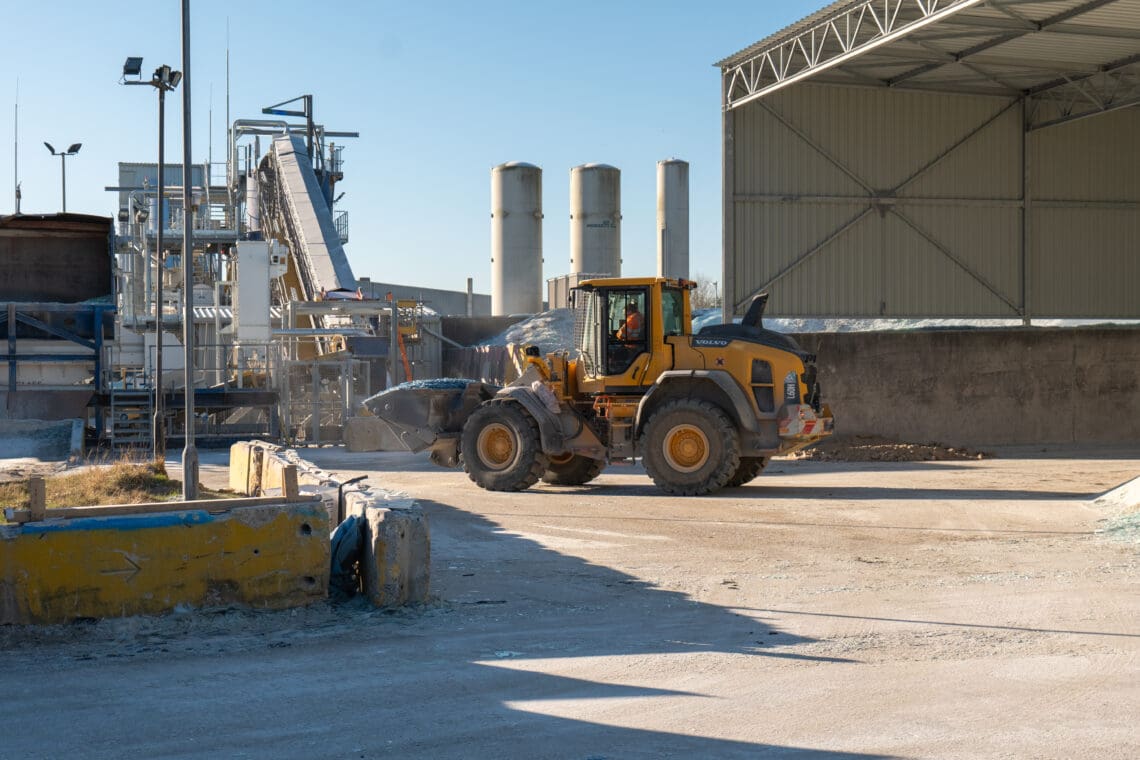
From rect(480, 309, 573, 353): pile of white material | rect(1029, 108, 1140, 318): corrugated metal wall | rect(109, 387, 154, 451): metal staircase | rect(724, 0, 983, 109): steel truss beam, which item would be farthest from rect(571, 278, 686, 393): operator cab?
rect(480, 309, 573, 353): pile of white material

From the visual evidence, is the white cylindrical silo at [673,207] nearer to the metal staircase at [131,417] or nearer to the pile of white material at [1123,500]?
the metal staircase at [131,417]

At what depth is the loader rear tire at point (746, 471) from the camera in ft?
60.8

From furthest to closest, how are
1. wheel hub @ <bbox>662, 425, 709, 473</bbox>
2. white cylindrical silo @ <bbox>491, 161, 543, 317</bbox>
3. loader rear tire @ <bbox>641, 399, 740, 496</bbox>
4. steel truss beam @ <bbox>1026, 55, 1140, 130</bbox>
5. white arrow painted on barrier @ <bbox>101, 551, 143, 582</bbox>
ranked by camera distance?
white cylindrical silo @ <bbox>491, 161, 543, 317</bbox> < steel truss beam @ <bbox>1026, 55, 1140, 130</bbox> < wheel hub @ <bbox>662, 425, 709, 473</bbox> < loader rear tire @ <bbox>641, 399, 740, 496</bbox> < white arrow painted on barrier @ <bbox>101, 551, 143, 582</bbox>

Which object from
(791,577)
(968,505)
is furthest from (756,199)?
(791,577)

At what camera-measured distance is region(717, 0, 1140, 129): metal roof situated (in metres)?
21.4

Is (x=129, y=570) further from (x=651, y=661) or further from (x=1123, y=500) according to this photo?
(x=1123, y=500)

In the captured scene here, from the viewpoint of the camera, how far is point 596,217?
51.3 meters

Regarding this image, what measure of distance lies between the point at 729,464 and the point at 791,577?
20.8ft

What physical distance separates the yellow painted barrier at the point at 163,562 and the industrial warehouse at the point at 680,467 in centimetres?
2

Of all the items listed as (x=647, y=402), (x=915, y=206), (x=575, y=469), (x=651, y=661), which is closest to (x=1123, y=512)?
(x=647, y=402)

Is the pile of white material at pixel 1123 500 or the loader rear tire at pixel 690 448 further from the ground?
the loader rear tire at pixel 690 448

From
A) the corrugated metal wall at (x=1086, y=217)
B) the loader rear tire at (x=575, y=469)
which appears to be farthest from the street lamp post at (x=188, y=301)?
the corrugated metal wall at (x=1086, y=217)

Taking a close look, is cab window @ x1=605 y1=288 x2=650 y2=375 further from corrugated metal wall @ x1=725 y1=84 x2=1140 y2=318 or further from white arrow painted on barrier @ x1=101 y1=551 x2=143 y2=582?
white arrow painted on barrier @ x1=101 y1=551 x2=143 y2=582

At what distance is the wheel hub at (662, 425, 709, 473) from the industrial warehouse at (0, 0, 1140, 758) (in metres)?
0.04
